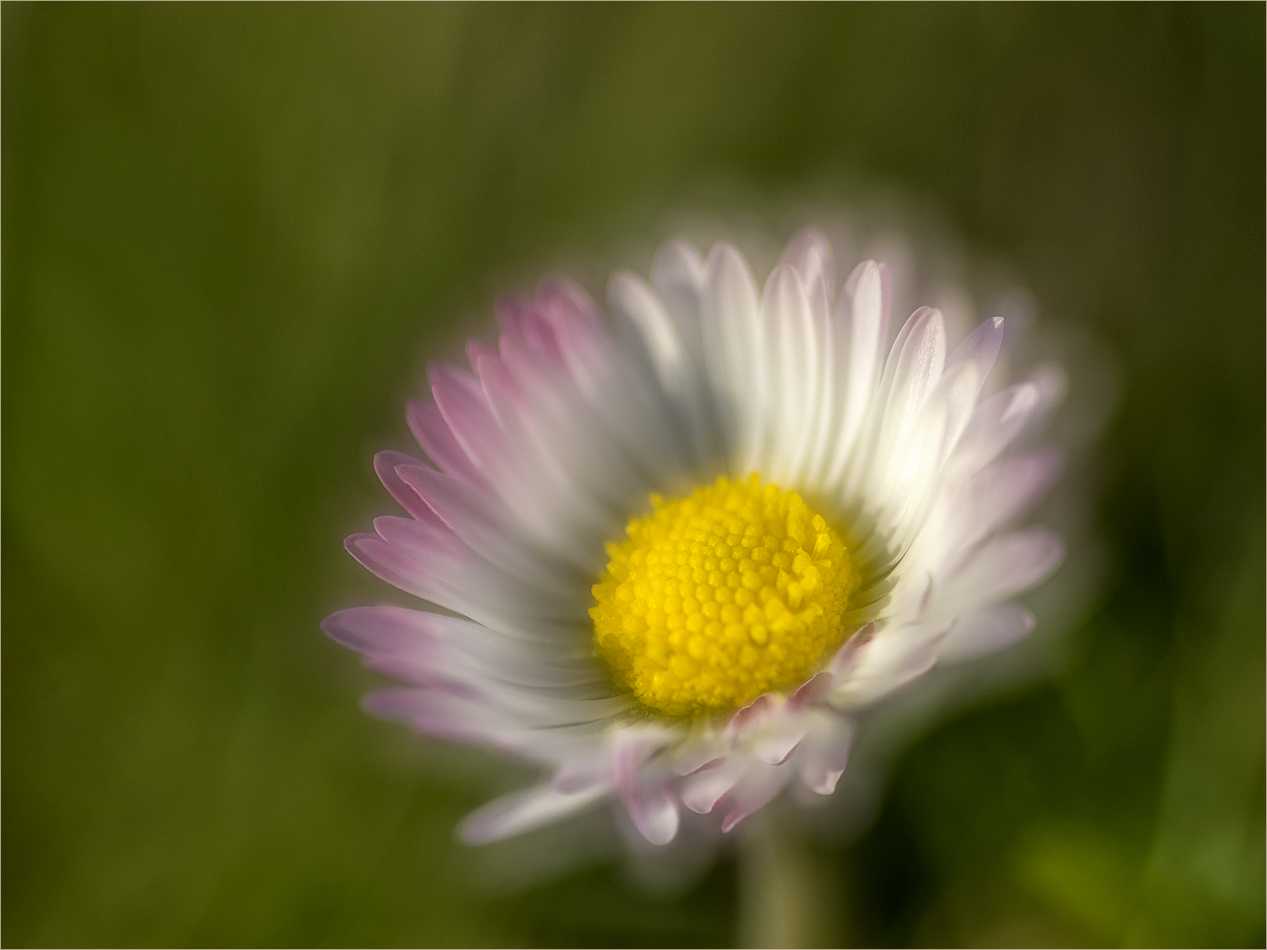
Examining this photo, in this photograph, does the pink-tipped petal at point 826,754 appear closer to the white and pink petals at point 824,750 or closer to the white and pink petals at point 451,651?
the white and pink petals at point 824,750

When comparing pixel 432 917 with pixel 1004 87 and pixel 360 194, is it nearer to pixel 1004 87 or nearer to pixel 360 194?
pixel 360 194

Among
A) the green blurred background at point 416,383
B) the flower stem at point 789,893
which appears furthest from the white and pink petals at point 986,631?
the green blurred background at point 416,383

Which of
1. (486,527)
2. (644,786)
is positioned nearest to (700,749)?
(644,786)

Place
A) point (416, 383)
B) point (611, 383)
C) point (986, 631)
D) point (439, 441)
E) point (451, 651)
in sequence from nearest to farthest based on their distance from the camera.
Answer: point (986, 631) → point (451, 651) → point (439, 441) → point (611, 383) → point (416, 383)

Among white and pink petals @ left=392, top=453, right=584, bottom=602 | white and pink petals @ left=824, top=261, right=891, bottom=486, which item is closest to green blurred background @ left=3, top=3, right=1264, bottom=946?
white and pink petals @ left=392, top=453, right=584, bottom=602

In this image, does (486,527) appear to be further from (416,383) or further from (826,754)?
(416,383)
